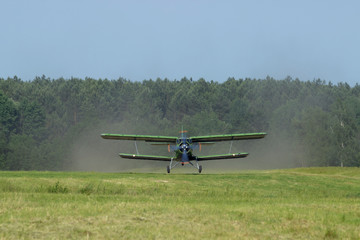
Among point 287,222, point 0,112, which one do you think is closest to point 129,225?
point 287,222

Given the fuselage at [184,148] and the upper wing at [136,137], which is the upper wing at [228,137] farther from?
the upper wing at [136,137]

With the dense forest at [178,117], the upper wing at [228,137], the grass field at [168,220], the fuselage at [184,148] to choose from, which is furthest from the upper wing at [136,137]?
the dense forest at [178,117]

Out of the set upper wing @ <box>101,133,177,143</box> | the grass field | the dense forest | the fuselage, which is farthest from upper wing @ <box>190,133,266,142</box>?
the dense forest

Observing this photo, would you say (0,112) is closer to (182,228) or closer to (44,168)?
(44,168)

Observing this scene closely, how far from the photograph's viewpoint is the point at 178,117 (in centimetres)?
16100

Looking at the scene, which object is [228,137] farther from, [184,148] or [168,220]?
[168,220]

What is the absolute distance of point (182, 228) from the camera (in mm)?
12539

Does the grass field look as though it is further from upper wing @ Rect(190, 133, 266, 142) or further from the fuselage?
the fuselage

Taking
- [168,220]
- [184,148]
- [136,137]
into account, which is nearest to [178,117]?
[184,148]

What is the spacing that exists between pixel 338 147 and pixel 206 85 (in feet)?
239

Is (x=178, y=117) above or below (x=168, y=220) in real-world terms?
above

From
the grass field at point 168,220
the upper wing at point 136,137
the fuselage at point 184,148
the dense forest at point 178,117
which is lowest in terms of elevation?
the grass field at point 168,220

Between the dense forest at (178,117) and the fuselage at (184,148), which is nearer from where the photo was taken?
the fuselage at (184,148)

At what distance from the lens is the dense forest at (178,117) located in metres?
114
